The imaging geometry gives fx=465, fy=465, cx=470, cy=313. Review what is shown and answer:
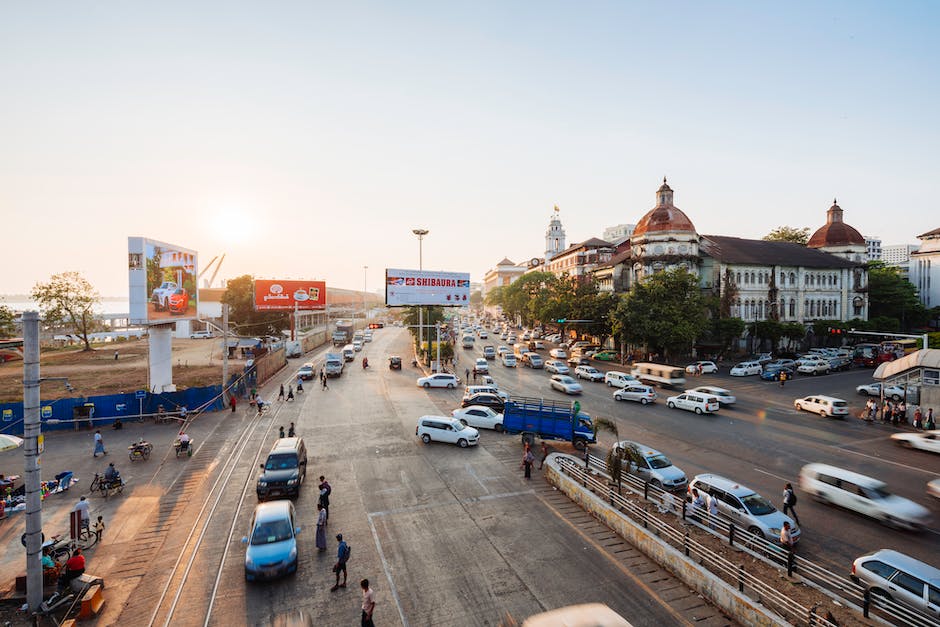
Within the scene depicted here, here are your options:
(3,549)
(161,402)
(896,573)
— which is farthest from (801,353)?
(3,549)

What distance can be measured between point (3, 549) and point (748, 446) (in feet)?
97.1

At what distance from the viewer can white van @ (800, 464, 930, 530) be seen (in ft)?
48.0

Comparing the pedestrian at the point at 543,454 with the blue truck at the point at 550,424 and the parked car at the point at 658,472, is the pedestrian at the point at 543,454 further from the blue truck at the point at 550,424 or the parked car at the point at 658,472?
the parked car at the point at 658,472

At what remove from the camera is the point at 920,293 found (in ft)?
252

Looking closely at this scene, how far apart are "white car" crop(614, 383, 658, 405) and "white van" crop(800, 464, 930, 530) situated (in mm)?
15464

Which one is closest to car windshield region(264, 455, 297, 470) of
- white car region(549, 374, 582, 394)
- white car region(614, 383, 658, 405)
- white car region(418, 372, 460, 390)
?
white car region(418, 372, 460, 390)

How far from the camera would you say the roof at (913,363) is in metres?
27.2

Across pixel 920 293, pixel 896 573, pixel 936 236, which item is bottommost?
pixel 896 573

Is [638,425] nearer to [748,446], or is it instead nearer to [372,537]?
[748,446]

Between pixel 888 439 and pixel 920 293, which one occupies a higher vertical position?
pixel 920 293

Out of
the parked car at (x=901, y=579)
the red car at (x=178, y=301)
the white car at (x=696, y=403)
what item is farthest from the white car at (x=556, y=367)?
the parked car at (x=901, y=579)

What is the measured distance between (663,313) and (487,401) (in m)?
27.1

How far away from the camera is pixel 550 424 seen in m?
23.2

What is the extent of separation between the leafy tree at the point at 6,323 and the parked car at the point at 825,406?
81461 mm
